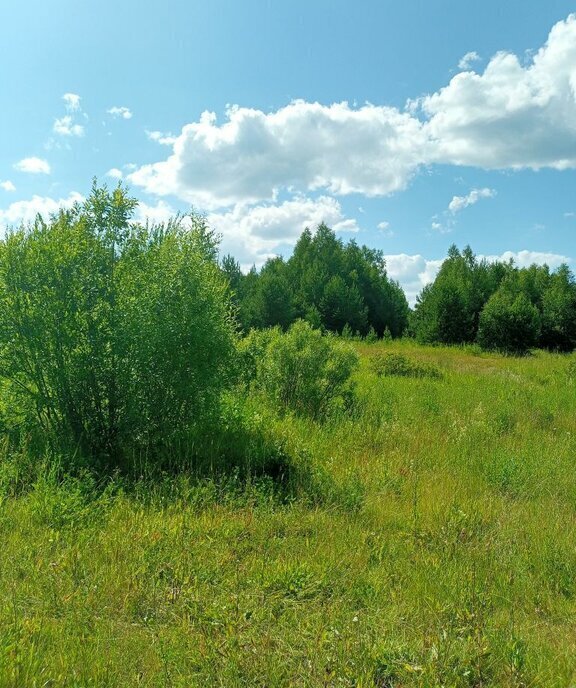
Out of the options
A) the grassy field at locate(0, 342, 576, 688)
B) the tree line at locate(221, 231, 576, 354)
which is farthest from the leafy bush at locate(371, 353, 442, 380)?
the tree line at locate(221, 231, 576, 354)

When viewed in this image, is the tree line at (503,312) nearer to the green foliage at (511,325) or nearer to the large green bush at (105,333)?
the green foliage at (511,325)

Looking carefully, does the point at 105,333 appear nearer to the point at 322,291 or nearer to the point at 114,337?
the point at 114,337

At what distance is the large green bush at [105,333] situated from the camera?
570 centimetres

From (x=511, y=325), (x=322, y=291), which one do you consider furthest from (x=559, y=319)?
(x=322, y=291)

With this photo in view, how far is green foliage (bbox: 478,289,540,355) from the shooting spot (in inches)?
1485

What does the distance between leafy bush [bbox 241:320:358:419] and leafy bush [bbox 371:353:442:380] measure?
251 inches

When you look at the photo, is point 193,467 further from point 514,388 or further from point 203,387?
point 514,388

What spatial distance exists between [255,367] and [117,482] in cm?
554

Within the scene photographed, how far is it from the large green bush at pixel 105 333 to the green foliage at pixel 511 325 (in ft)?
116

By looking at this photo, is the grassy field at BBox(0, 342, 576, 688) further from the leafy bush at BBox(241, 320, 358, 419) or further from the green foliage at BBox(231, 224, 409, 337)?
the green foliage at BBox(231, 224, 409, 337)

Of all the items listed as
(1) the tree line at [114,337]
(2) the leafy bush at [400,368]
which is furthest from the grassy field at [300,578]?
(2) the leafy bush at [400,368]

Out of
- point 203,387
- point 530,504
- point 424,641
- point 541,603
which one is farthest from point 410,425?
point 424,641

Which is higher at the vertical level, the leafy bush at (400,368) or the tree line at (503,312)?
the tree line at (503,312)

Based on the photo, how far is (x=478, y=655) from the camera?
105 inches
